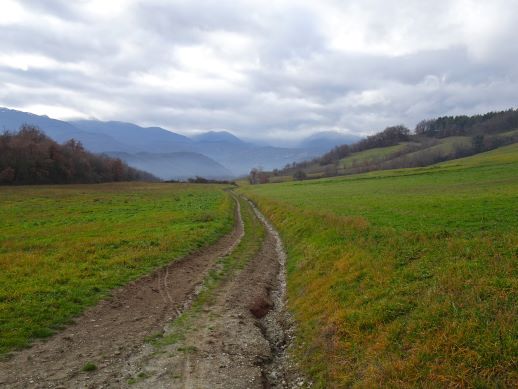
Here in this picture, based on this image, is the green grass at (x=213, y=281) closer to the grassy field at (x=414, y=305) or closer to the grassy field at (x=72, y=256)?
the grassy field at (x=72, y=256)

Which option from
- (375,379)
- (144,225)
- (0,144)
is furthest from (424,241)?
(0,144)

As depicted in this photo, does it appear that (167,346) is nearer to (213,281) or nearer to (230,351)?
(230,351)

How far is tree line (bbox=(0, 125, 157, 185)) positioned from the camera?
340 ft

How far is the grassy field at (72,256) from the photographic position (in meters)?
14.0

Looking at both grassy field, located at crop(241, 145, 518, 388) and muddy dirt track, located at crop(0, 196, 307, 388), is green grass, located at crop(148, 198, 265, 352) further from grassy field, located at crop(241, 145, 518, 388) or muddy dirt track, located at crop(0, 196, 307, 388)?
→ grassy field, located at crop(241, 145, 518, 388)

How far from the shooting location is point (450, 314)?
10.1 metres

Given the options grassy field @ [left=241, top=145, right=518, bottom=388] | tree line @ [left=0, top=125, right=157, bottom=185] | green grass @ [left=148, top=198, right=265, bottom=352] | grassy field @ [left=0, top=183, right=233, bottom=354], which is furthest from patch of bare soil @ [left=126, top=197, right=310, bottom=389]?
tree line @ [left=0, top=125, right=157, bottom=185]

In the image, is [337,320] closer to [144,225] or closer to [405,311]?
[405,311]

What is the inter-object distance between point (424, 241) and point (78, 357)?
1501 centimetres

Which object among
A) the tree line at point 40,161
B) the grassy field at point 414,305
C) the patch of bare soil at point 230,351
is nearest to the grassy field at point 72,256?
the patch of bare soil at point 230,351

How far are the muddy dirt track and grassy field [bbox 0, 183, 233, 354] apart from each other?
1.09m

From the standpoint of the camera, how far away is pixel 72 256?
2194cm

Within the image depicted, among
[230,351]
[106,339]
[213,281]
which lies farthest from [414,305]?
[213,281]

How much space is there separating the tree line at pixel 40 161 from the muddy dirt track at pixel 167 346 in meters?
105
